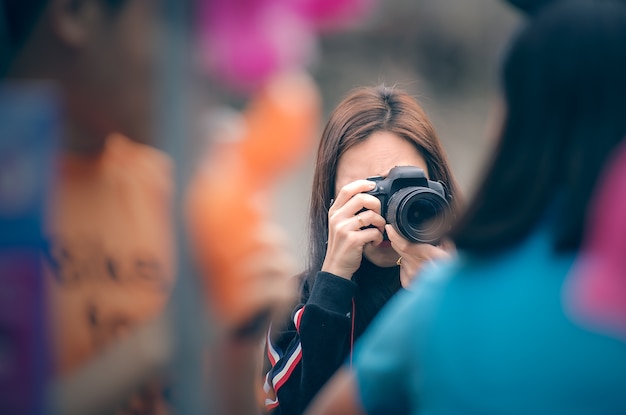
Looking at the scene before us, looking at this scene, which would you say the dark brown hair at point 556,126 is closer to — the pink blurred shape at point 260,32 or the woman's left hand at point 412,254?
the pink blurred shape at point 260,32

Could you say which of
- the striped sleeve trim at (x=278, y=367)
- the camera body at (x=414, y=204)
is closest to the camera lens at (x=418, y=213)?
the camera body at (x=414, y=204)

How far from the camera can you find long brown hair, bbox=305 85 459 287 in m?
1.83

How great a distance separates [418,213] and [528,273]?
0.75 m

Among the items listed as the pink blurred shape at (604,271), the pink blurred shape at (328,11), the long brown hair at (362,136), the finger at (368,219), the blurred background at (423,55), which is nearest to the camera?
the pink blurred shape at (604,271)

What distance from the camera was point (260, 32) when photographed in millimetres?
1352

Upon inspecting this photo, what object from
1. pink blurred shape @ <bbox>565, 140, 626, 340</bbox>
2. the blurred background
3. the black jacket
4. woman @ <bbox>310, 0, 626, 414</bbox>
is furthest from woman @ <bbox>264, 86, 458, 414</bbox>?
the blurred background

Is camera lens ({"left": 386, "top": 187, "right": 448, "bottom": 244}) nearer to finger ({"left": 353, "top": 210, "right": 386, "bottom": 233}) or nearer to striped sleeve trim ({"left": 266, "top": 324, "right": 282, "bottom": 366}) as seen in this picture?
finger ({"left": 353, "top": 210, "right": 386, "bottom": 233})

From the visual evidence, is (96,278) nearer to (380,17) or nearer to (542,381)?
(542,381)

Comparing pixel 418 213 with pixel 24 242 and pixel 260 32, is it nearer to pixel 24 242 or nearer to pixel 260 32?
pixel 260 32

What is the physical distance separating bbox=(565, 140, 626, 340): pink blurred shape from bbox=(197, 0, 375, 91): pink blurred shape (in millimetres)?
622

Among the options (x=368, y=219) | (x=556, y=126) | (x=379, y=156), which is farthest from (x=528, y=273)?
(x=379, y=156)

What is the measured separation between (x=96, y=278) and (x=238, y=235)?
57 centimetres

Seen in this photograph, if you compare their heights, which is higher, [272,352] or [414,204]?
[414,204]

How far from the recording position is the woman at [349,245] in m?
1.60
